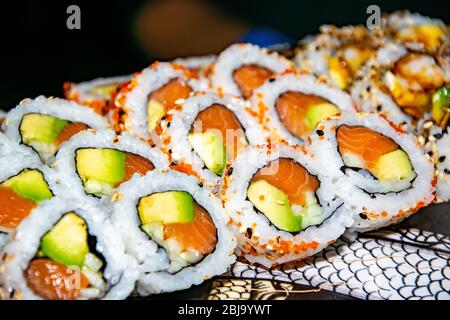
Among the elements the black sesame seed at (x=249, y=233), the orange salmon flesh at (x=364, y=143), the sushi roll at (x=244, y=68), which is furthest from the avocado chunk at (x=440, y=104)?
the black sesame seed at (x=249, y=233)

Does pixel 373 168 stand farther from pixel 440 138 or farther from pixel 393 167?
pixel 440 138

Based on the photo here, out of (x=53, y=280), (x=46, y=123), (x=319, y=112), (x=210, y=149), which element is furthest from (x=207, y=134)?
(x=53, y=280)

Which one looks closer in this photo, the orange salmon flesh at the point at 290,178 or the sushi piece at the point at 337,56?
the orange salmon flesh at the point at 290,178

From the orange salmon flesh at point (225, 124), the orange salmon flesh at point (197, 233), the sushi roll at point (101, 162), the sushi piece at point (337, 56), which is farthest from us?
the sushi piece at point (337, 56)

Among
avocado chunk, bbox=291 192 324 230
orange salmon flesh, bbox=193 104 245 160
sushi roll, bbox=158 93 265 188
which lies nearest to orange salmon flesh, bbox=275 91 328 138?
sushi roll, bbox=158 93 265 188

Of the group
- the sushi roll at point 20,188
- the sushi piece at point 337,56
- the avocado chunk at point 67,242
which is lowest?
the avocado chunk at point 67,242

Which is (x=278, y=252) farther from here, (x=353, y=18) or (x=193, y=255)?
(x=353, y=18)

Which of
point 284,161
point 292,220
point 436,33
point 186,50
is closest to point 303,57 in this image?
point 436,33

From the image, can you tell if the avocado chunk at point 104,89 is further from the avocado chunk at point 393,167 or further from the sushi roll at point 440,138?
the sushi roll at point 440,138
